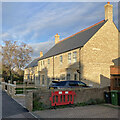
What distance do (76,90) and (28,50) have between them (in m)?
27.3

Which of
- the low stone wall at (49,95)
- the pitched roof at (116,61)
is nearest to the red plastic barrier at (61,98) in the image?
the low stone wall at (49,95)

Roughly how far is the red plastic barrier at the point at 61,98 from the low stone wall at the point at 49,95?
31 centimetres

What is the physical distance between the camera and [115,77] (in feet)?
45.9

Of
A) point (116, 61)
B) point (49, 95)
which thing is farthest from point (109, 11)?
point (49, 95)

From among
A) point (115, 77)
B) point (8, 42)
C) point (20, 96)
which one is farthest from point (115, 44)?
point (8, 42)

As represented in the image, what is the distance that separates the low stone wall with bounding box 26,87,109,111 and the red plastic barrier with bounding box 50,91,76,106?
0.31 metres

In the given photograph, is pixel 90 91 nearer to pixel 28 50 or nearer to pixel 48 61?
pixel 48 61

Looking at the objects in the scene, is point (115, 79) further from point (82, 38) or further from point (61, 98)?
point (82, 38)

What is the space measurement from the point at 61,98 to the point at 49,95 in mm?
907

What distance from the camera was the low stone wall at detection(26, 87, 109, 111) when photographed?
402 inches

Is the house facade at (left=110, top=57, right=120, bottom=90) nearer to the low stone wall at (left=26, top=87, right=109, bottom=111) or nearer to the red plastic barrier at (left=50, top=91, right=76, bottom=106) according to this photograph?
the low stone wall at (left=26, top=87, right=109, bottom=111)

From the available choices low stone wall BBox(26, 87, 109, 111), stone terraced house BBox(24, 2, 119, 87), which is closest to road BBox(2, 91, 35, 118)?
low stone wall BBox(26, 87, 109, 111)

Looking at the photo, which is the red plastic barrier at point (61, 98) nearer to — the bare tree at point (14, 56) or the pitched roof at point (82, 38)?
the pitched roof at point (82, 38)

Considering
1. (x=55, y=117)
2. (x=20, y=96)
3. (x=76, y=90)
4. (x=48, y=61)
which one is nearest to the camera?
(x=55, y=117)
